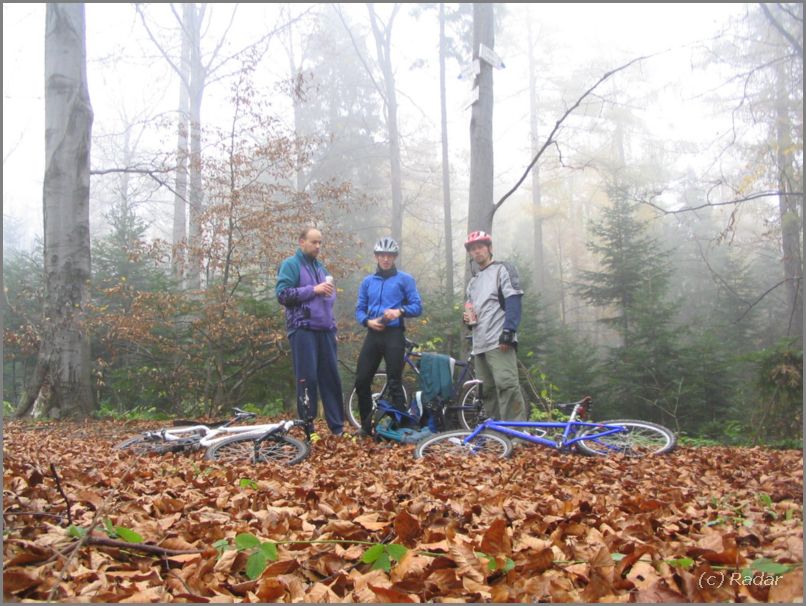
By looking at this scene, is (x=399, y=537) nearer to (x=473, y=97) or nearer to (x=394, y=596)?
(x=394, y=596)

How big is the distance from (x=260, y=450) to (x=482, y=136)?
546 centimetres

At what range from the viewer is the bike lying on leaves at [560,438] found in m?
4.44

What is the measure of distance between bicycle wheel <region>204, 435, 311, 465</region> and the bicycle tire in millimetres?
523

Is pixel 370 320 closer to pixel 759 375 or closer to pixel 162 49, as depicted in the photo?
pixel 759 375

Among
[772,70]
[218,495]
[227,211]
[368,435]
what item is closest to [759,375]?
[772,70]

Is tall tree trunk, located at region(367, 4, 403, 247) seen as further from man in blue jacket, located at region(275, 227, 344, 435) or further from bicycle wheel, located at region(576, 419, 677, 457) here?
bicycle wheel, located at region(576, 419, 677, 457)

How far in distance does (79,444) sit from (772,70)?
32.1 feet

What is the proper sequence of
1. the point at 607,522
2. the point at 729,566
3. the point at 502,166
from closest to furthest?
the point at 729,566 < the point at 607,522 < the point at 502,166

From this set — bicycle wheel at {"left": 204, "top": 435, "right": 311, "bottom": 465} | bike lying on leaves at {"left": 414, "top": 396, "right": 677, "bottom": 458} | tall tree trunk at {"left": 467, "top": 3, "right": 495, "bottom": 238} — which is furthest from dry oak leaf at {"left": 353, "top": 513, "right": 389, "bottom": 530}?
tall tree trunk at {"left": 467, "top": 3, "right": 495, "bottom": 238}

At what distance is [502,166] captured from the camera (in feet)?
74.7

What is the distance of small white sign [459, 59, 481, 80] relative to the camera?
7574 millimetres

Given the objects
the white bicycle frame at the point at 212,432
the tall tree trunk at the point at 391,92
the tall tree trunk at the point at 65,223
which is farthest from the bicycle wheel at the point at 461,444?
the tall tree trunk at the point at 391,92

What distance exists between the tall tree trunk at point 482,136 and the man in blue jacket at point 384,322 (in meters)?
2.45

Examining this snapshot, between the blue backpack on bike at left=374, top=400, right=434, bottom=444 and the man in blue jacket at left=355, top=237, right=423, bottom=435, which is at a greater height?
the man in blue jacket at left=355, top=237, right=423, bottom=435
